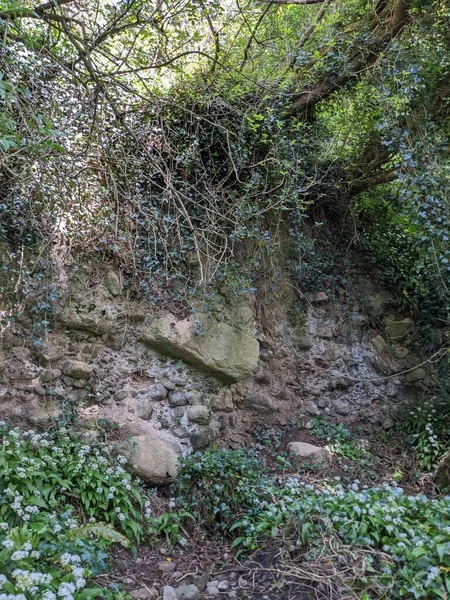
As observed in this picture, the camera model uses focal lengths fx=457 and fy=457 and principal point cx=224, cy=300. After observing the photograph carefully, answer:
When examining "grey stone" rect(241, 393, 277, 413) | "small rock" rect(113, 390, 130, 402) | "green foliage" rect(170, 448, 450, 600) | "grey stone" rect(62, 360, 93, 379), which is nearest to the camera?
"green foliage" rect(170, 448, 450, 600)

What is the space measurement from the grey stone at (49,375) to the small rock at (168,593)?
6.06 ft

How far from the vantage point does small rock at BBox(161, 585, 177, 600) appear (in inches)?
106

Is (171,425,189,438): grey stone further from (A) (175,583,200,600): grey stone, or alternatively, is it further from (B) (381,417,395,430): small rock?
(B) (381,417,395,430): small rock

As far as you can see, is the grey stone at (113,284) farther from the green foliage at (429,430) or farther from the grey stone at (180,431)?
the green foliage at (429,430)

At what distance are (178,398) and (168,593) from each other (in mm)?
1833

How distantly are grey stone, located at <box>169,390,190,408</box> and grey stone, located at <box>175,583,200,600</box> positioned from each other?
68.2 inches

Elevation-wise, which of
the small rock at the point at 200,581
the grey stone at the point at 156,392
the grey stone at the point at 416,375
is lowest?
the small rock at the point at 200,581

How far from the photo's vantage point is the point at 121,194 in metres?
4.24

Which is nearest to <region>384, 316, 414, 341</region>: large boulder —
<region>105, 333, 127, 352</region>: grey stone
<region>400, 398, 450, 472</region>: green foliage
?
<region>400, 398, 450, 472</region>: green foliage

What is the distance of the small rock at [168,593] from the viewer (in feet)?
8.80

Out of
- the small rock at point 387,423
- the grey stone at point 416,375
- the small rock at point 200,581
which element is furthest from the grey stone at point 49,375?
the grey stone at point 416,375

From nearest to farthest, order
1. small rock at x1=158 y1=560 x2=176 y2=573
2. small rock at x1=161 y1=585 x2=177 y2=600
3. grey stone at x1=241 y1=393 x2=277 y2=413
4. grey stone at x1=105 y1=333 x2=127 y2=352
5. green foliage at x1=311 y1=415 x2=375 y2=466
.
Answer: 1. small rock at x1=161 y1=585 x2=177 y2=600
2. small rock at x1=158 y1=560 x2=176 y2=573
3. grey stone at x1=105 y1=333 x2=127 y2=352
4. green foliage at x1=311 y1=415 x2=375 y2=466
5. grey stone at x1=241 y1=393 x2=277 y2=413

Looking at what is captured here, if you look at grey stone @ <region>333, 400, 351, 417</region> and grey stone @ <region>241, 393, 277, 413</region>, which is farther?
grey stone @ <region>333, 400, 351, 417</region>

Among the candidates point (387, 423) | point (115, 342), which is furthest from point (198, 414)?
point (387, 423)
